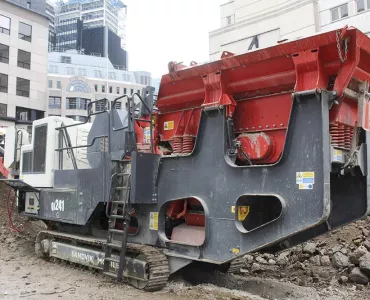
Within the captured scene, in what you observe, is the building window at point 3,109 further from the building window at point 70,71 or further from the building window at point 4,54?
the building window at point 70,71

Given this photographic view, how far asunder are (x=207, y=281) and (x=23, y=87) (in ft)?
104

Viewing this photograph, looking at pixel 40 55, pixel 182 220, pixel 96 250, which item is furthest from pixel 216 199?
pixel 40 55

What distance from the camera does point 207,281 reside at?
6805 millimetres

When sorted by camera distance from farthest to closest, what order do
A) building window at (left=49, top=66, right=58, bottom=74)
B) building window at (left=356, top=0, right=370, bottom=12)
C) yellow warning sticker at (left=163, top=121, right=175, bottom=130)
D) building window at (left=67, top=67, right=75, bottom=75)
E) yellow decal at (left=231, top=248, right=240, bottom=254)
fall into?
building window at (left=67, top=67, right=75, bottom=75) < building window at (left=49, top=66, right=58, bottom=74) < building window at (left=356, top=0, right=370, bottom=12) < yellow warning sticker at (left=163, top=121, right=175, bottom=130) < yellow decal at (left=231, top=248, right=240, bottom=254)

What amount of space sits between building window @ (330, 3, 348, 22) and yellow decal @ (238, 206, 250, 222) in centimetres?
2465

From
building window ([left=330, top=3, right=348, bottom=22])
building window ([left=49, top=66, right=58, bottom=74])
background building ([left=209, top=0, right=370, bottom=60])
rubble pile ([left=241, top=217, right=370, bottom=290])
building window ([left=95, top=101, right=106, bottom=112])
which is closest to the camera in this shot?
rubble pile ([left=241, top=217, right=370, bottom=290])

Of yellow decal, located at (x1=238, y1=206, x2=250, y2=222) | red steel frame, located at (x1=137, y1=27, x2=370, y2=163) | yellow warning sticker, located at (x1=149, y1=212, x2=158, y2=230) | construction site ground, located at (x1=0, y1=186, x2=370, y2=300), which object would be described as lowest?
construction site ground, located at (x1=0, y1=186, x2=370, y2=300)

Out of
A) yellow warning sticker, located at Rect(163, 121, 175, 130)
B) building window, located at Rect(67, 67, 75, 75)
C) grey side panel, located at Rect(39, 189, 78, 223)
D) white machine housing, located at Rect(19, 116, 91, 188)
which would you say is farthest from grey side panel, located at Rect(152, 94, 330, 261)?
building window, located at Rect(67, 67, 75, 75)

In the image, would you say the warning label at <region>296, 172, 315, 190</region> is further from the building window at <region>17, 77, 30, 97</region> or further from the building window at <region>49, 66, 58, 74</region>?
the building window at <region>49, 66, 58, 74</region>

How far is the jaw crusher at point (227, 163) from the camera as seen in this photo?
184 inches

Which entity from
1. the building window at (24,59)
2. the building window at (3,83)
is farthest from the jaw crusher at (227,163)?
the building window at (24,59)

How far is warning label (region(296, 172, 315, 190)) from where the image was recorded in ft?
15.0

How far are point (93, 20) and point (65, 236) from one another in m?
149

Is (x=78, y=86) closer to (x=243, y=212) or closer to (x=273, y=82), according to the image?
(x=273, y=82)
